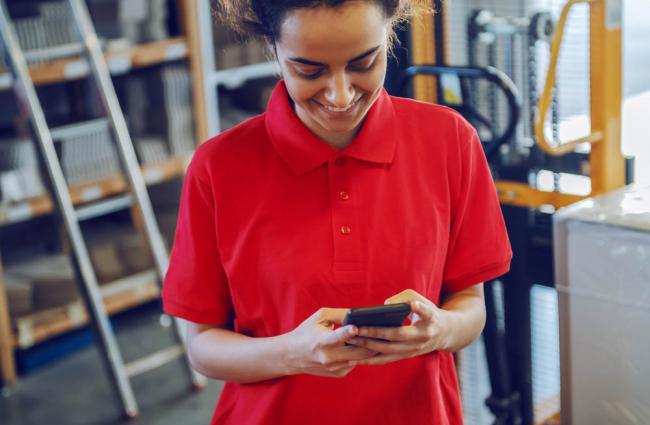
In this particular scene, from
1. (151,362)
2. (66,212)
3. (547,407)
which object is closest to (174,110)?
(66,212)

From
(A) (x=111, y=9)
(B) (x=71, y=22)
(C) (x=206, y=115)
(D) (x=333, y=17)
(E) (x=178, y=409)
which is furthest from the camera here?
(A) (x=111, y=9)

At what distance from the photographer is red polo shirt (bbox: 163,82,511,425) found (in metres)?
1.37

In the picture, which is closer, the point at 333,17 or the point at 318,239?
the point at 333,17

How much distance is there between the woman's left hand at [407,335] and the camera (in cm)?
125

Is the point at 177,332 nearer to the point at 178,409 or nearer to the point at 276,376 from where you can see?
the point at 178,409

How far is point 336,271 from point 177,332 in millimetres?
2727

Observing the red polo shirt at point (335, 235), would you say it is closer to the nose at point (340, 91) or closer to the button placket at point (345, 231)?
the button placket at point (345, 231)

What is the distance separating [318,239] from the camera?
137 centimetres

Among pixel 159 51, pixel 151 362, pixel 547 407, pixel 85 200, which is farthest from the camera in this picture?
pixel 159 51

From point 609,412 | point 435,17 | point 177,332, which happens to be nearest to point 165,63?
point 177,332

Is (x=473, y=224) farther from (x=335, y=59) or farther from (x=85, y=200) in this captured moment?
(x=85, y=200)

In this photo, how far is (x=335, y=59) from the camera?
1277mm

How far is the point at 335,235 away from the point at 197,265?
0.24 metres

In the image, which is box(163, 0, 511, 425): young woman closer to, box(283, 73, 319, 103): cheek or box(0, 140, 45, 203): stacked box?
box(283, 73, 319, 103): cheek
